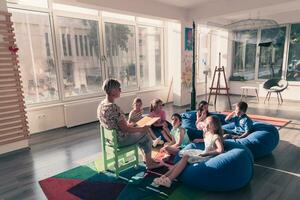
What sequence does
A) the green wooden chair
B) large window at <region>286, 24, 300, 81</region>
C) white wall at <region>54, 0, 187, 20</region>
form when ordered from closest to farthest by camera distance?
the green wooden chair, white wall at <region>54, 0, 187, 20</region>, large window at <region>286, 24, 300, 81</region>

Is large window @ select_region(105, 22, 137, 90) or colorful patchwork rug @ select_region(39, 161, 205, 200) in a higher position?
large window @ select_region(105, 22, 137, 90)

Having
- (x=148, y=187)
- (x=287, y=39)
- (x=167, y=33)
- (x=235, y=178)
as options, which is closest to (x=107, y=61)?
(x=167, y=33)

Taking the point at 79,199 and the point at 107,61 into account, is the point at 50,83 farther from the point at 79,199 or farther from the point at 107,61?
the point at 79,199

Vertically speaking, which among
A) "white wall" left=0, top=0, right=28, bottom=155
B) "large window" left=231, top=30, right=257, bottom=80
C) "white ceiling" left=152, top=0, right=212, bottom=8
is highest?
"white ceiling" left=152, top=0, right=212, bottom=8

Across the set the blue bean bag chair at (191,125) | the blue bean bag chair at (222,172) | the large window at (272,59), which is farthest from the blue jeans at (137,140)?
the large window at (272,59)

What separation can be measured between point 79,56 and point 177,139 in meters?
3.47

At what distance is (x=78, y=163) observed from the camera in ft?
10.5

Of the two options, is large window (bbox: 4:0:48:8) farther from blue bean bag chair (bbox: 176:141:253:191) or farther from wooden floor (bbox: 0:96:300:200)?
blue bean bag chair (bbox: 176:141:253:191)

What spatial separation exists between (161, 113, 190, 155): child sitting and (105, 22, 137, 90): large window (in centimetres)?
320

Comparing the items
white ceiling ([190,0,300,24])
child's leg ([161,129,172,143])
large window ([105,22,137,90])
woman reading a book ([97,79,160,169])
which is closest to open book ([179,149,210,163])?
woman reading a book ([97,79,160,169])

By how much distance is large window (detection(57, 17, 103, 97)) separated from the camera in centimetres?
513

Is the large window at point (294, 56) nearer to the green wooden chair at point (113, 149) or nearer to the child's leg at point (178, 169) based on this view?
the child's leg at point (178, 169)

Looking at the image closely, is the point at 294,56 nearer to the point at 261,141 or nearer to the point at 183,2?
the point at 183,2

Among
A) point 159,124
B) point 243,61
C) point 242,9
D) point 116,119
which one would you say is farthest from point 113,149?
point 243,61
